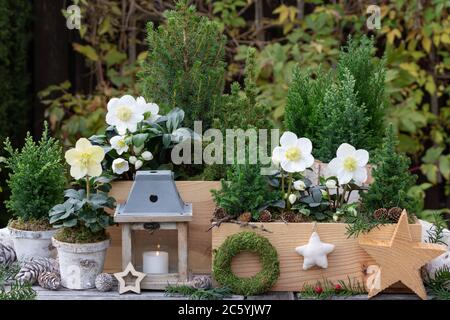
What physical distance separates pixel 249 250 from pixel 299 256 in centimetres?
12

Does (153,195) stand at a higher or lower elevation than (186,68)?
lower

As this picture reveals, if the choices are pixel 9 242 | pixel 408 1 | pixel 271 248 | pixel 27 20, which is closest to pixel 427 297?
pixel 271 248

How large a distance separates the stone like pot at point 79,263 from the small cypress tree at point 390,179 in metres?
0.69

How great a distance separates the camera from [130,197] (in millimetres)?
1762

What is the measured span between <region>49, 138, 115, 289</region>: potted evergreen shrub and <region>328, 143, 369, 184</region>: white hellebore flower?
566 mm

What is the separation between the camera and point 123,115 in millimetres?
1907

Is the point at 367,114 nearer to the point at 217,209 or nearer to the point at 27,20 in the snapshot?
the point at 217,209

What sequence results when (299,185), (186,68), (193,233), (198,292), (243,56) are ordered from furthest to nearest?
(243,56), (186,68), (193,233), (299,185), (198,292)

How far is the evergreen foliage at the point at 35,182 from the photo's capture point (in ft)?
6.08

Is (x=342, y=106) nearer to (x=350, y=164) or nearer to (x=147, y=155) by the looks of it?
(x=350, y=164)

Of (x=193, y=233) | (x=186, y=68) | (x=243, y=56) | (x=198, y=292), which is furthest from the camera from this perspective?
(x=243, y=56)

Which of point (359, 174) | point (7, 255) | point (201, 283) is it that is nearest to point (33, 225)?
point (7, 255)
